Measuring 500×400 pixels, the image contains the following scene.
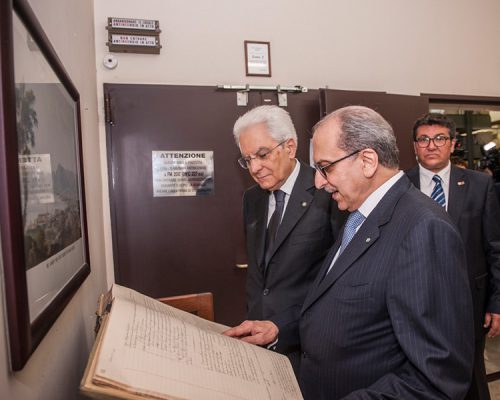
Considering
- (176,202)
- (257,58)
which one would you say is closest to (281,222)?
(176,202)

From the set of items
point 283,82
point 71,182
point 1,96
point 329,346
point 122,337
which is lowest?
point 329,346

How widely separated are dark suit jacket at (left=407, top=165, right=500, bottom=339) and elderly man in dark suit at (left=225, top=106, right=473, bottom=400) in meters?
1.14

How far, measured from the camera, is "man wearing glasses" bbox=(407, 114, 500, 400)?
1952 millimetres

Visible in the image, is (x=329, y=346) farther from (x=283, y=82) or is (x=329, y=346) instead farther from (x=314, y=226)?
(x=283, y=82)

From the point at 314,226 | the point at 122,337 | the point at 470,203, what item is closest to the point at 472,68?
the point at 470,203

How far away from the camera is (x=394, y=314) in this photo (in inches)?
33.7

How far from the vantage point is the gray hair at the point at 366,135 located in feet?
3.31

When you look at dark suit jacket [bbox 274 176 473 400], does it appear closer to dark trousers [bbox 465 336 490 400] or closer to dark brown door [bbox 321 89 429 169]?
dark trousers [bbox 465 336 490 400]

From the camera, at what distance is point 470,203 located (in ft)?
6.53

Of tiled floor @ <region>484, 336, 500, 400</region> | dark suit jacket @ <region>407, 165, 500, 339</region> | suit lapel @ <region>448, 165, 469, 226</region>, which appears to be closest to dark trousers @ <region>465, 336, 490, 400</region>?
dark suit jacket @ <region>407, 165, 500, 339</region>

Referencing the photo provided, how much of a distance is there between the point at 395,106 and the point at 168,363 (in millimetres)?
2505

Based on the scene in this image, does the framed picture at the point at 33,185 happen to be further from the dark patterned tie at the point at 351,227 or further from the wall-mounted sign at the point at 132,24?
the wall-mounted sign at the point at 132,24

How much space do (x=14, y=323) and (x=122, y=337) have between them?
170mm

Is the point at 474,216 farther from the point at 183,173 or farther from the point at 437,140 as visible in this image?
the point at 183,173
